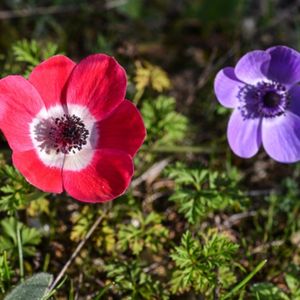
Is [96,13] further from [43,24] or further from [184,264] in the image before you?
Answer: [184,264]

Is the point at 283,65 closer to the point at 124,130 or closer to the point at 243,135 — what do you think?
the point at 243,135

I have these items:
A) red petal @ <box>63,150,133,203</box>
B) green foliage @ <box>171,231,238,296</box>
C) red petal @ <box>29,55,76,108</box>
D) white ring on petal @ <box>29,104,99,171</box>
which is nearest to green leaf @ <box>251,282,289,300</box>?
green foliage @ <box>171,231,238,296</box>

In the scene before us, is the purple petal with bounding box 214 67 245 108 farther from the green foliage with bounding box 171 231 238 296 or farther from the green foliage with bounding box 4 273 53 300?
the green foliage with bounding box 4 273 53 300

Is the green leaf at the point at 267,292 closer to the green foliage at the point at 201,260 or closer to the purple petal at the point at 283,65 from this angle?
the green foliage at the point at 201,260

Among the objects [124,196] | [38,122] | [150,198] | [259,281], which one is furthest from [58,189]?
[259,281]

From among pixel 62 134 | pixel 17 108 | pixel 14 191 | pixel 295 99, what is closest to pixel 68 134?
pixel 62 134

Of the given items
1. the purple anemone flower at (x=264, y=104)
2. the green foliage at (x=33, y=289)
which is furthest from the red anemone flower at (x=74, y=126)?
the purple anemone flower at (x=264, y=104)
